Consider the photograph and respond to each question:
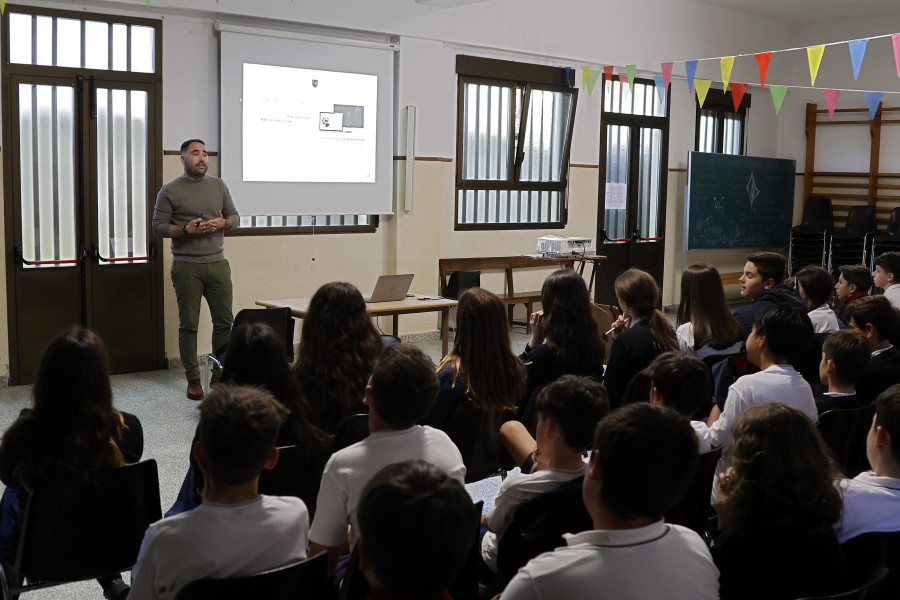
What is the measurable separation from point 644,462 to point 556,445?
20.3 inches

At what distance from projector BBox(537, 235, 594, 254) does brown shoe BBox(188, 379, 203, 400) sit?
3589 millimetres

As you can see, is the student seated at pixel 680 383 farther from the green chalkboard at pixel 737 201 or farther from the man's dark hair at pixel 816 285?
the green chalkboard at pixel 737 201

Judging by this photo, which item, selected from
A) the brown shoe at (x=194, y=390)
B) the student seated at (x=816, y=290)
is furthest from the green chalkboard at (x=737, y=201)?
the brown shoe at (x=194, y=390)

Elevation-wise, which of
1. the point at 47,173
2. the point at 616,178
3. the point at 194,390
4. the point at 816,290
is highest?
the point at 616,178

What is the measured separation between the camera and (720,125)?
1015 centimetres

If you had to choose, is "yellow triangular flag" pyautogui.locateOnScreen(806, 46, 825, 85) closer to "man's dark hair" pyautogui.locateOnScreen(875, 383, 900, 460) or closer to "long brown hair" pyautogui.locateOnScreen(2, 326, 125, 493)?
"man's dark hair" pyautogui.locateOnScreen(875, 383, 900, 460)

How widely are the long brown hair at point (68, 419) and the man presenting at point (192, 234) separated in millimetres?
3138

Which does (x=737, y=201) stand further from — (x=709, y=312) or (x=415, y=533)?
(x=415, y=533)

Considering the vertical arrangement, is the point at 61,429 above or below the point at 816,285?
below

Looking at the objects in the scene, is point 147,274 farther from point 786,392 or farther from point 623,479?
point 623,479

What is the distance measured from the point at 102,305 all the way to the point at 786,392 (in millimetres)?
4554

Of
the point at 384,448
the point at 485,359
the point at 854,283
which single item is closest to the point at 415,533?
the point at 384,448

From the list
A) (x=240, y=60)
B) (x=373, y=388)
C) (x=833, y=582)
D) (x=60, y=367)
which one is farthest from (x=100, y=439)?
(x=240, y=60)

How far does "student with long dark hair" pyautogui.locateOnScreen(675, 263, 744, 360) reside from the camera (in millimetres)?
3635
